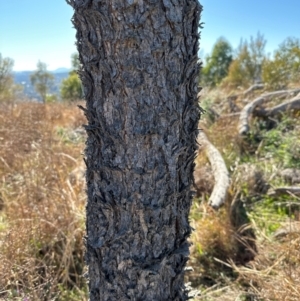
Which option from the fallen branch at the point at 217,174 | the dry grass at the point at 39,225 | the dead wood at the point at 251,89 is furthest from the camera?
the dead wood at the point at 251,89

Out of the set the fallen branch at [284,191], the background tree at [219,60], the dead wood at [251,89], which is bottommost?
the fallen branch at [284,191]

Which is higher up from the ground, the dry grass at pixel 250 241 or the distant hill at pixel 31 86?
the distant hill at pixel 31 86

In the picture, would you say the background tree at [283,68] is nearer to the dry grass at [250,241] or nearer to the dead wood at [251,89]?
the dead wood at [251,89]

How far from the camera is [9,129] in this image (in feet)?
14.6

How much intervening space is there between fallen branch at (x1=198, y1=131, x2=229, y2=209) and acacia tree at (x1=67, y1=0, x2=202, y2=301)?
69.4 inches

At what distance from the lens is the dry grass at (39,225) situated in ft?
5.98

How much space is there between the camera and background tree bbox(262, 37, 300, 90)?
7352 millimetres

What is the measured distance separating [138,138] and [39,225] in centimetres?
157

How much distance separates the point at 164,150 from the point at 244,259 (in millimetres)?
1827

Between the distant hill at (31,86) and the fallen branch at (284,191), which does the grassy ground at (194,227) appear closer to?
the fallen branch at (284,191)

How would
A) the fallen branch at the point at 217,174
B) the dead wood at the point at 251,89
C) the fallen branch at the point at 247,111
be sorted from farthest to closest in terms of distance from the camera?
the dead wood at the point at 251,89 < the fallen branch at the point at 247,111 < the fallen branch at the point at 217,174

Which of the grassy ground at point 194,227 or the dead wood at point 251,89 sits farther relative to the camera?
the dead wood at point 251,89

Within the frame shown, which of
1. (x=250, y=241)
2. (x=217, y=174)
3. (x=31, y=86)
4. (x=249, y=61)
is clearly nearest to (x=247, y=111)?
(x=217, y=174)

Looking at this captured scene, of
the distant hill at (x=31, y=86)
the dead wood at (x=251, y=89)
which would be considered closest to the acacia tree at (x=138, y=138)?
the dead wood at (x=251, y=89)
